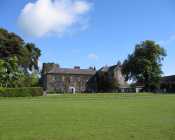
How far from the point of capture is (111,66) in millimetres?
109375

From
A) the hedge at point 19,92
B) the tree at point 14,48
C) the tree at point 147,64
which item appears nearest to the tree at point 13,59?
the tree at point 14,48

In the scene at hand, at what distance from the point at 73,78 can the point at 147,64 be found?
3169cm

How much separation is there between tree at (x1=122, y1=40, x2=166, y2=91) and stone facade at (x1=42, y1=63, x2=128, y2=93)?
45.8ft

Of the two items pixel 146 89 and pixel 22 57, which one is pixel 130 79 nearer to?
pixel 146 89

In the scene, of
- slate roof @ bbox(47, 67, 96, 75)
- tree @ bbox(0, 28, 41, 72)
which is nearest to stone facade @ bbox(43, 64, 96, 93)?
slate roof @ bbox(47, 67, 96, 75)

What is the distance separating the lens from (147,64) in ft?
283

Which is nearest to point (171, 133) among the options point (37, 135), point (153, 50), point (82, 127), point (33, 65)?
point (82, 127)

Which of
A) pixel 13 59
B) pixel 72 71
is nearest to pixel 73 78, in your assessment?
pixel 72 71

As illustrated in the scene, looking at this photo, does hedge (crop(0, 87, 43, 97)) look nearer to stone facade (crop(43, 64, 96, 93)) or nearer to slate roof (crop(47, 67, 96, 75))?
stone facade (crop(43, 64, 96, 93))

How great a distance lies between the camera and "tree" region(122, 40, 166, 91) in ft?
285

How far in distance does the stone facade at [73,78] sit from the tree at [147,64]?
1396 cm

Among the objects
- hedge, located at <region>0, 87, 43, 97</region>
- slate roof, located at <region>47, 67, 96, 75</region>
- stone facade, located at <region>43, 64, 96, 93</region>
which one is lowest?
hedge, located at <region>0, 87, 43, 97</region>

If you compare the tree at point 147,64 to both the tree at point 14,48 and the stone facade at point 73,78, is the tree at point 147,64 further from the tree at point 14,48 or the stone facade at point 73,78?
the tree at point 14,48

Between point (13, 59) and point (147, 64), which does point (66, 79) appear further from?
point (13, 59)
